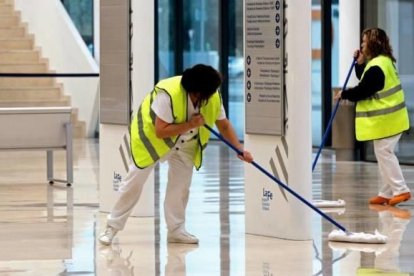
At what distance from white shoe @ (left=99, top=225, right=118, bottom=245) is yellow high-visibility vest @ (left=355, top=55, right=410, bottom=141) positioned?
3647 millimetres

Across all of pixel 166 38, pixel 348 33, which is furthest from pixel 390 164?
pixel 166 38

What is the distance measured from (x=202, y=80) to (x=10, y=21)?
18.3m

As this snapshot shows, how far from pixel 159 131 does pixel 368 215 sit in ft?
10.4

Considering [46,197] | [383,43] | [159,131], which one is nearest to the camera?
[159,131]

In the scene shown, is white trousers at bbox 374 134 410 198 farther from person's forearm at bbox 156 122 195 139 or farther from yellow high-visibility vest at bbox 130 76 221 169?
person's forearm at bbox 156 122 195 139

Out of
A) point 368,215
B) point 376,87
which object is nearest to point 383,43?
point 376,87

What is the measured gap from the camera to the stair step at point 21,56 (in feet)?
86.8

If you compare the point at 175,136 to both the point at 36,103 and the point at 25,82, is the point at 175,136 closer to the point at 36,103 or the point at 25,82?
the point at 36,103

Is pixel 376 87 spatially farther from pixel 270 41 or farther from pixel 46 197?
pixel 46 197

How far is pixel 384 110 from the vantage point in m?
12.9

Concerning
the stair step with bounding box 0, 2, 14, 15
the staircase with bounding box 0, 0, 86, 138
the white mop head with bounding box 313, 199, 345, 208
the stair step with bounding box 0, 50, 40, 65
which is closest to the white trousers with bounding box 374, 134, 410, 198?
the white mop head with bounding box 313, 199, 345, 208

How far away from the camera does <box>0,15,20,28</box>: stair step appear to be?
27.2 meters

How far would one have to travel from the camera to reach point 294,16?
10227mm

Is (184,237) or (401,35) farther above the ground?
(401,35)
